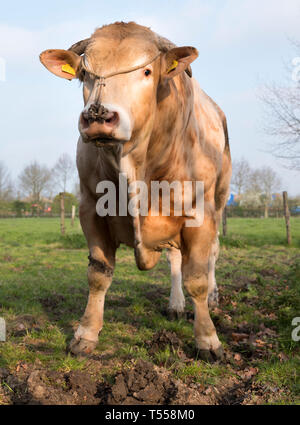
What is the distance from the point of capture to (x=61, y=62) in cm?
320

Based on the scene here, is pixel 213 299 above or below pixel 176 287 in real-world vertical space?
below

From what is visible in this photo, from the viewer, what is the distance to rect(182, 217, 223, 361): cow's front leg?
12.3 ft

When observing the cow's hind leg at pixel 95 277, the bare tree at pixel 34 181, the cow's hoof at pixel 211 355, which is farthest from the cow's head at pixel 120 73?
the bare tree at pixel 34 181

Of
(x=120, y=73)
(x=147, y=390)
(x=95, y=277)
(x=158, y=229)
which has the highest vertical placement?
(x=120, y=73)

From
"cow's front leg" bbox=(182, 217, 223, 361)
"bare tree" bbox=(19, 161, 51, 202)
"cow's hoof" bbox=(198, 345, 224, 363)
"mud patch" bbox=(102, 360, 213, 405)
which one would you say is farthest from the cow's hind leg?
"bare tree" bbox=(19, 161, 51, 202)

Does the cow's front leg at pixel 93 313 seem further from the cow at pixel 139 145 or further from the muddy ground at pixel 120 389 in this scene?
the muddy ground at pixel 120 389

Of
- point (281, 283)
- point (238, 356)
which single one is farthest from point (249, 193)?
point (238, 356)

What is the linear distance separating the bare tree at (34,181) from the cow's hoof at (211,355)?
174 ft

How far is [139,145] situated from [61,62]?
96 cm

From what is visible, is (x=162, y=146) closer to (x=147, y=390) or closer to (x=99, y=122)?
(x=99, y=122)

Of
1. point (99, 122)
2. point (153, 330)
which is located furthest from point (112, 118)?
point (153, 330)

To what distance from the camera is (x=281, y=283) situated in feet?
22.9

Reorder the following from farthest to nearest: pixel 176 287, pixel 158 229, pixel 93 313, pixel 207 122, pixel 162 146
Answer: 1. pixel 176 287
2. pixel 207 122
3. pixel 93 313
4. pixel 158 229
5. pixel 162 146

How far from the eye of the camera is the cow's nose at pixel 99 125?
2516mm
